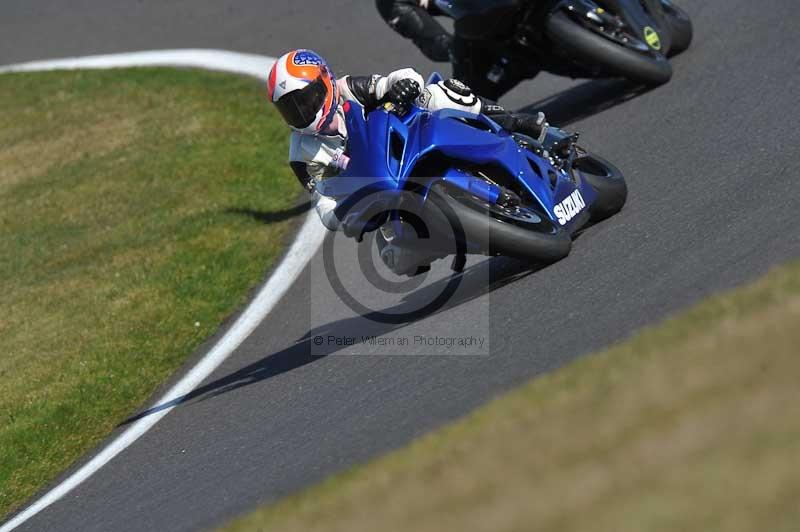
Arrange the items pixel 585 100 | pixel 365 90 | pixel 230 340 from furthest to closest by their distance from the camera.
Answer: pixel 585 100 → pixel 230 340 → pixel 365 90

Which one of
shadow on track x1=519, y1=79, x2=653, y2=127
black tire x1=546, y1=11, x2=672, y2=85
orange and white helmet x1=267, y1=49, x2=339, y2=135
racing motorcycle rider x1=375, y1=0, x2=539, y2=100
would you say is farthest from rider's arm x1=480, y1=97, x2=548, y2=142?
shadow on track x1=519, y1=79, x2=653, y2=127

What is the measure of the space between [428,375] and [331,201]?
1.29m

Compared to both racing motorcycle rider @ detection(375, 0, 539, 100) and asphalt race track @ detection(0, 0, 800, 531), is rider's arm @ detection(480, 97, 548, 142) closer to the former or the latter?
asphalt race track @ detection(0, 0, 800, 531)

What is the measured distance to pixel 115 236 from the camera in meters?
11.6

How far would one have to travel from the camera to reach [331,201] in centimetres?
748

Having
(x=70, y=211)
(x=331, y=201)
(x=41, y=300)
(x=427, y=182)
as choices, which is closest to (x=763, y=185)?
(x=427, y=182)

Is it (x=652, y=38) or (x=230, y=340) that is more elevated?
(x=652, y=38)

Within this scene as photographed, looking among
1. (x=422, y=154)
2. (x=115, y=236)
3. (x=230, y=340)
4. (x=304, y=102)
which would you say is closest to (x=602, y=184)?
(x=422, y=154)

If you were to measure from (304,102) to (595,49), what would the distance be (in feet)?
9.87

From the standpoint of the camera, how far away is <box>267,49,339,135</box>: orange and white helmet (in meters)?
7.20

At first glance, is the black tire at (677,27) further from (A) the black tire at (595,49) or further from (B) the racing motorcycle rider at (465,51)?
(B) the racing motorcycle rider at (465,51)

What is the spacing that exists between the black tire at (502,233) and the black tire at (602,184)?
57 cm

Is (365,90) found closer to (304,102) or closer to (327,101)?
(327,101)

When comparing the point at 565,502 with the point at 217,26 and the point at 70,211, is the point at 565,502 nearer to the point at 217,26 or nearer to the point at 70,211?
the point at 70,211
